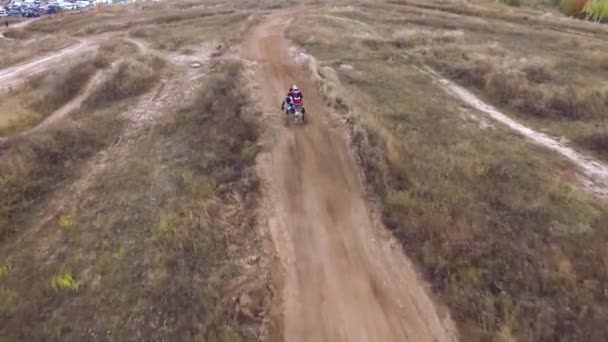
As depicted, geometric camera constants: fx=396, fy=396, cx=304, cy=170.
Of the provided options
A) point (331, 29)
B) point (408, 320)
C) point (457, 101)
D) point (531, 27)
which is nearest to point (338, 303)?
point (408, 320)

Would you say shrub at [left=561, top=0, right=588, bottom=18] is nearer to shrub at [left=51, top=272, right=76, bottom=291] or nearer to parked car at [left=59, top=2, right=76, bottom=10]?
shrub at [left=51, top=272, right=76, bottom=291]

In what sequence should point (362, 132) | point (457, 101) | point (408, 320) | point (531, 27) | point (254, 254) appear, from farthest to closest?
point (531, 27), point (457, 101), point (362, 132), point (254, 254), point (408, 320)

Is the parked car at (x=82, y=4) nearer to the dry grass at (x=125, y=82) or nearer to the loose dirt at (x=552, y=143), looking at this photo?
the dry grass at (x=125, y=82)

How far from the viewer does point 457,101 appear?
90.3 ft

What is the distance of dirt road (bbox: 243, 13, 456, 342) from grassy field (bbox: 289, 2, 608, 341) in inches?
34.1

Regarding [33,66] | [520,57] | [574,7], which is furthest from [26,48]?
[574,7]

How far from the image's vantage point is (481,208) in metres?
15.9

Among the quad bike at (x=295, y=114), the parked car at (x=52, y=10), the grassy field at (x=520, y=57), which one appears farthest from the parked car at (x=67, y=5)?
the quad bike at (x=295, y=114)

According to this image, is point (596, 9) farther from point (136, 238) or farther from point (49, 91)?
point (136, 238)

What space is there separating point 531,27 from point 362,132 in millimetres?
40283

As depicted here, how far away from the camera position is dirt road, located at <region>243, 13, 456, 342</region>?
11609 mm

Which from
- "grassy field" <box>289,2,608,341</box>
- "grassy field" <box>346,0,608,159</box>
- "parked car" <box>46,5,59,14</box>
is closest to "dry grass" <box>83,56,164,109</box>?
"grassy field" <box>289,2,608,341</box>

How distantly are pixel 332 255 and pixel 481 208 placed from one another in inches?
257

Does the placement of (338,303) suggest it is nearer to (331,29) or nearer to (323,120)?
(323,120)
